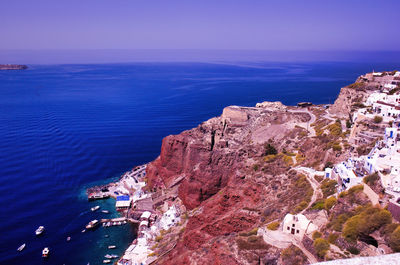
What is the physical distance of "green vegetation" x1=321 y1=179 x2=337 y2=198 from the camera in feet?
81.2

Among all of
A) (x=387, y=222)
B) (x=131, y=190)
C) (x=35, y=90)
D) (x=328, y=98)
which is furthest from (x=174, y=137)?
(x=35, y=90)

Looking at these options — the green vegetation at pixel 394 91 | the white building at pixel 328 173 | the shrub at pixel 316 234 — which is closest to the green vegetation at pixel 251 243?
the shrub at pixel 316 234

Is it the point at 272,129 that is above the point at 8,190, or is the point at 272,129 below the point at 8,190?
above

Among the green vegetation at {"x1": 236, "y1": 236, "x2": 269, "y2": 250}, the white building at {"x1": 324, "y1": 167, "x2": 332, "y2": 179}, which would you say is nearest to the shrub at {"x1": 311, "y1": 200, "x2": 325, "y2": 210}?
the white building at {"x1": 324, "y1": 167, "x2": 332, "y2": 179}

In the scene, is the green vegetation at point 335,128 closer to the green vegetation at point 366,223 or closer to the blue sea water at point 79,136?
the green vegetation at point 366,223

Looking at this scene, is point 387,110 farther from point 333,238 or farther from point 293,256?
point 293,256

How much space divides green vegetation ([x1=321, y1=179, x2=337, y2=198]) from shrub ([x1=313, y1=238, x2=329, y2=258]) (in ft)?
22.1

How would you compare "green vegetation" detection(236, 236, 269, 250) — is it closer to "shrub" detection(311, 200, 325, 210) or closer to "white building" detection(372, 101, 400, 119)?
"shrub" detection(311, 200, 325, 210)

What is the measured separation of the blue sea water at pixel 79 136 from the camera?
38.4 meters

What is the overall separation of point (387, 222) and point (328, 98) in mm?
92605

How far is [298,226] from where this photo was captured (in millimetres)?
20500

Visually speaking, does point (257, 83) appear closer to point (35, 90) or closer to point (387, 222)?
point (35, 90)

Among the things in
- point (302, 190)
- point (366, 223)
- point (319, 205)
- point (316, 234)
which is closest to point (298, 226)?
point (316, 234)

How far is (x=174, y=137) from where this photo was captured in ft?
153
